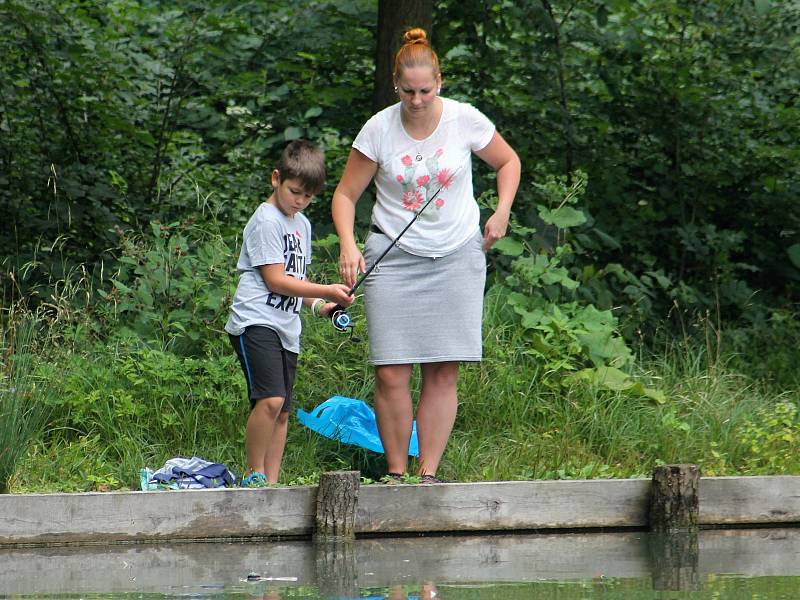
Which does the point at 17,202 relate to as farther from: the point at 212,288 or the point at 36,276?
the point at 212,288

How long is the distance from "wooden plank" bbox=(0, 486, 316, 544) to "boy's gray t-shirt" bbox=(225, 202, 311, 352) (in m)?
0.67

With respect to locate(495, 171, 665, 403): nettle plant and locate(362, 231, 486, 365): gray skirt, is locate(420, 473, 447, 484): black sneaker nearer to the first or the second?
locate(362, 231, 486, 365): gray skirt

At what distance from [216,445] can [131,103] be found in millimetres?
4397

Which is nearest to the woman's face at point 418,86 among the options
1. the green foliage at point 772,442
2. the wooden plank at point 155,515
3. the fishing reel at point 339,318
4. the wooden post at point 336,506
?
the fishing reel at point 339,318

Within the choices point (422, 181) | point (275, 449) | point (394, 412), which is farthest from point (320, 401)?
point (422, 181)

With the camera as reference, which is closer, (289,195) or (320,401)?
(289,195)

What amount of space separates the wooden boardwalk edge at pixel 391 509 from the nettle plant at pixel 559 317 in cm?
108

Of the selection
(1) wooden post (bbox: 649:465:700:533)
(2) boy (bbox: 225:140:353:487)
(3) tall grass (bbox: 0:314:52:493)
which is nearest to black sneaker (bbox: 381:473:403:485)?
(2) boy (bbox: 225:140:353:487)

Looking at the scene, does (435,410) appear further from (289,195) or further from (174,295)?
(174,295)

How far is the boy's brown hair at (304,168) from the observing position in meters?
5.06

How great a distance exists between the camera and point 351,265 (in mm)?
4930

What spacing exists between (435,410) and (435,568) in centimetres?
99

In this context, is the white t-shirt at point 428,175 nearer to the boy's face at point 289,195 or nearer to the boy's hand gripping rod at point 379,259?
the boy's hand gripping rod at point 379,259

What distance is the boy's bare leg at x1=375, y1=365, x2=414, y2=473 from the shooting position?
5.14m
